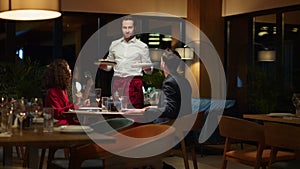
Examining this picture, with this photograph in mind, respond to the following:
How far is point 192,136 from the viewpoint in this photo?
5.59 m

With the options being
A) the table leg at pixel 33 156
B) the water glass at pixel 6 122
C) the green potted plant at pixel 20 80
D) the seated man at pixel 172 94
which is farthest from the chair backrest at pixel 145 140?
the green potted plant at pixel 20 80

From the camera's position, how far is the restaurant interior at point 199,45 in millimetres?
8797

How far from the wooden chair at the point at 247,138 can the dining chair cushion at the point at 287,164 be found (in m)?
0.18

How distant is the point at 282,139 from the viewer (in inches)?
155

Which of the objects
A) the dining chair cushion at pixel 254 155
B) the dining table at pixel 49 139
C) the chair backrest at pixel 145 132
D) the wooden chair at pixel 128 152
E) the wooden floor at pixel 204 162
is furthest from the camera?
the wooden floor at pixel 204 162

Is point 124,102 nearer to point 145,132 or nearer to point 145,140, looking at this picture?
point 145,132

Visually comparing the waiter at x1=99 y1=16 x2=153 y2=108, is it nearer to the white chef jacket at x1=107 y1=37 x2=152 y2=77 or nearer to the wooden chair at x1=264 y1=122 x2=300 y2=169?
the white chef jacket at x1=107 y1=37 x2=152 y2=77

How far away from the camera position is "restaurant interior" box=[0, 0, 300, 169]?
28.9 ft

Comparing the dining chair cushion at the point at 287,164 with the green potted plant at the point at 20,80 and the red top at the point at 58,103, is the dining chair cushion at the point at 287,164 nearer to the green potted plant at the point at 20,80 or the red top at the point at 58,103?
the red top at the point at 58,103

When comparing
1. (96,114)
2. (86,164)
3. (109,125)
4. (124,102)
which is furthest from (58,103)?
(86,164)

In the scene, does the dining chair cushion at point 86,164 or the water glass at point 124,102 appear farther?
the water glass at point 124,102

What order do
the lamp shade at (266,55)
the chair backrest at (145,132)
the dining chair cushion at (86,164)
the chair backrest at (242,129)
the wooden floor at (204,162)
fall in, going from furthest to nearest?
1. the lamp shade at (266,55)
2. the wooden floor at (204,162)
3. the chair backrest at (242,129)
4. the chair backrest at (145,132)
5. the dining chair cushion at (86,164)

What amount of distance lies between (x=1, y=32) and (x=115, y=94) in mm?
4654

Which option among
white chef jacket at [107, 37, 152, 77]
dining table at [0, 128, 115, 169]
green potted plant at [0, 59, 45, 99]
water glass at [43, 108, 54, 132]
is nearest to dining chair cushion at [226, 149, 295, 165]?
dining table at [0, 128, 115, 169]
